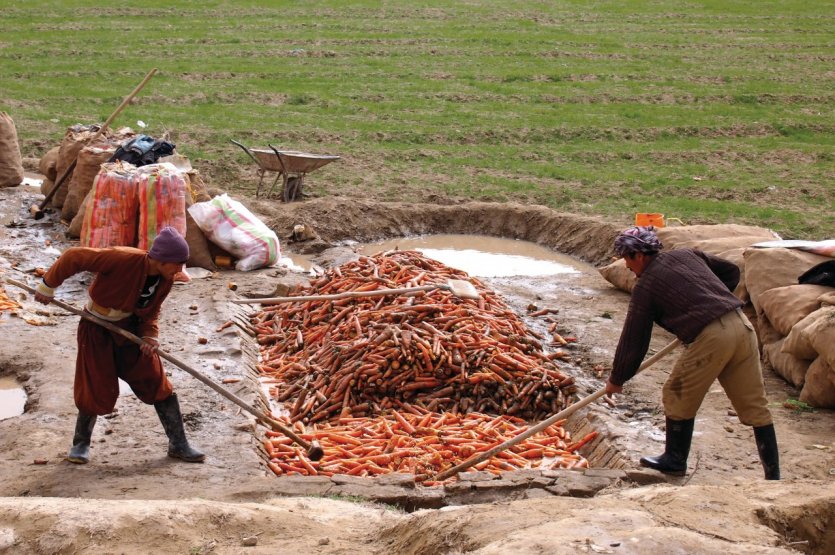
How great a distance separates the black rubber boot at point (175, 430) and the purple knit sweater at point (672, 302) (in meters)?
3.05

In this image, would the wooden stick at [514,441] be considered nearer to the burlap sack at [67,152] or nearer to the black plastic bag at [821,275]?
the black plastic bag at [821,275]

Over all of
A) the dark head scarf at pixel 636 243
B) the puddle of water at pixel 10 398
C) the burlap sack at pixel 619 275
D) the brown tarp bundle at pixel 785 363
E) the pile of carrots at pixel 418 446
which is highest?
the dark head scarf at pixel 636 243

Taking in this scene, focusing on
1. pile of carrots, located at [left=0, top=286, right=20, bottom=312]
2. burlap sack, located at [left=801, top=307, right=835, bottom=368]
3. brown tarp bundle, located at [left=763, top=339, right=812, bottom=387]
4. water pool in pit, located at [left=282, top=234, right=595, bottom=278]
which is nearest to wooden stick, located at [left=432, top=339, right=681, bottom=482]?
burlap sack, located at [left=801, top=307, right=835, bottom=368]

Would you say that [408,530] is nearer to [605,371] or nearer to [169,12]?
[605,371]

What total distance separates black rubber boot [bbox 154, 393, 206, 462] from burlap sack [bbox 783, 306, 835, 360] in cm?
502

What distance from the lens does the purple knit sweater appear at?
21.6 feet

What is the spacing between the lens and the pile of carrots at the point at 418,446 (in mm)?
7633

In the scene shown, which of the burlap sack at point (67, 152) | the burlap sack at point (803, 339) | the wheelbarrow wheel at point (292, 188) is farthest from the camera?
the wheelbarrow wheel at point (292, 188)

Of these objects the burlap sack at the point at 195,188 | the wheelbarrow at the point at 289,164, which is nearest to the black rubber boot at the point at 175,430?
the burlap sack at the point at 195,188

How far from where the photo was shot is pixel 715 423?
820 centimetres

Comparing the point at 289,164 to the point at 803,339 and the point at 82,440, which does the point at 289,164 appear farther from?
the point at 803,339

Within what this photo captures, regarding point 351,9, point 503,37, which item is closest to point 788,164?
point 503,37

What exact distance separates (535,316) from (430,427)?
3098mm

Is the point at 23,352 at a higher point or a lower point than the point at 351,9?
lower
